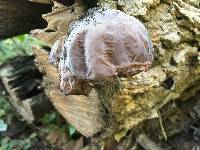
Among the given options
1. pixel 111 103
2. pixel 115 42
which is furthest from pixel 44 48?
pixel 115 42

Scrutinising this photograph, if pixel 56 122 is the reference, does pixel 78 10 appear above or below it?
above

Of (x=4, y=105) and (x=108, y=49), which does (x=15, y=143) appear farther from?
(x=108, y=49)

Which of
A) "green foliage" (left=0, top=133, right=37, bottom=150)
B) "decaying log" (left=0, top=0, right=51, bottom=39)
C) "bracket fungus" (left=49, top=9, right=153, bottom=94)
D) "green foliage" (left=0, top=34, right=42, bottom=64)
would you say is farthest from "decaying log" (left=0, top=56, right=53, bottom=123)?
"bracket fungus" (left=49, top=9, right=153, bottom=94)

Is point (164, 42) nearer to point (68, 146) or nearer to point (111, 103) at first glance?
point (111, 103)

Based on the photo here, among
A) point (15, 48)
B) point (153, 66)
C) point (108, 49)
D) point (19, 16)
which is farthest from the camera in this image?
point (15, 48)

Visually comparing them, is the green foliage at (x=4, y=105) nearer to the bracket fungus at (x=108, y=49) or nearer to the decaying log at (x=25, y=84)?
the decaying log at (x=25, y=84)

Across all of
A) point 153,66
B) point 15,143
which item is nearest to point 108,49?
point 153,66

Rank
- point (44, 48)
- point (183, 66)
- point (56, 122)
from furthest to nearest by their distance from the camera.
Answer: point (56, 122), point (44, 48), point (183, 66)
